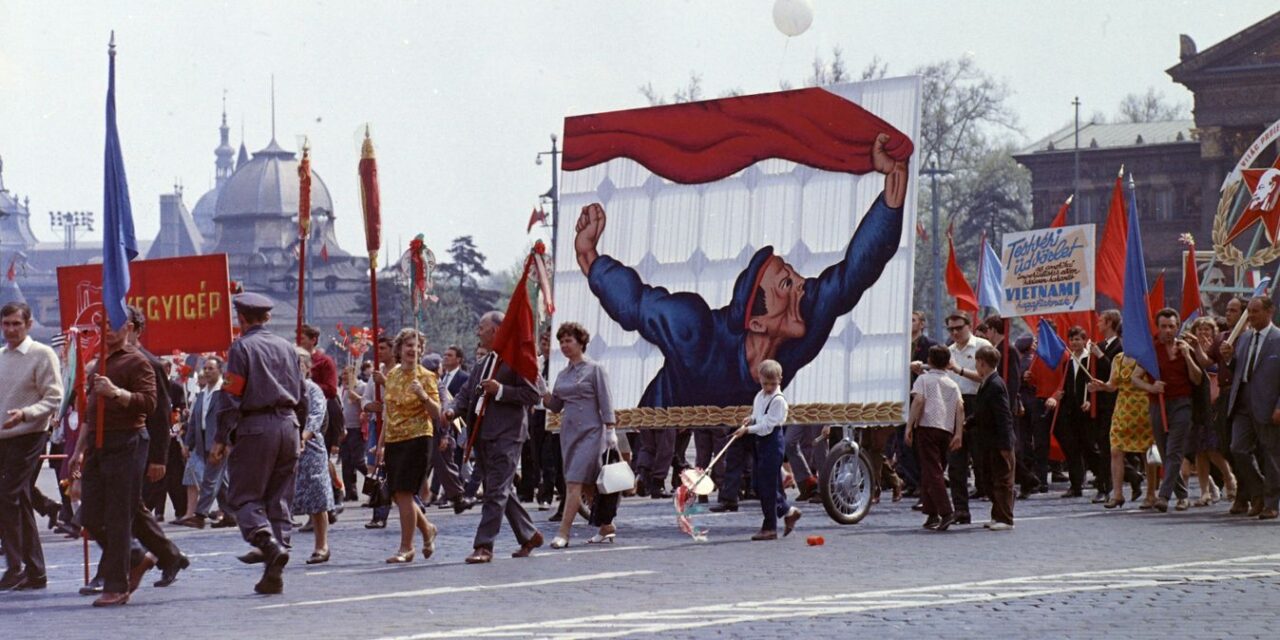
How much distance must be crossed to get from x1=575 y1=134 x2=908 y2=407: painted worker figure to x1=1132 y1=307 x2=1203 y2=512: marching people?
2913 mm

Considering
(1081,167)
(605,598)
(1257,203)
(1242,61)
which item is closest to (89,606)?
(605,598)

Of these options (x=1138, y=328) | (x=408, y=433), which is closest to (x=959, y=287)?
(x=1138, y=328)

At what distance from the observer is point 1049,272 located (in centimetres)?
2397

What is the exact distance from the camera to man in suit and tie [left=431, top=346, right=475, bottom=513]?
1900 centimetres

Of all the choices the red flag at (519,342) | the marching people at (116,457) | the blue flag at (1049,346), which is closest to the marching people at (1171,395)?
the blue flag at (1049,346)

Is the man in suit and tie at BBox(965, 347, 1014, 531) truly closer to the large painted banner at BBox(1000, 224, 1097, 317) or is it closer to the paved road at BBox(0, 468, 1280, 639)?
the paved road at BBox(0, 468, 1280, 639)

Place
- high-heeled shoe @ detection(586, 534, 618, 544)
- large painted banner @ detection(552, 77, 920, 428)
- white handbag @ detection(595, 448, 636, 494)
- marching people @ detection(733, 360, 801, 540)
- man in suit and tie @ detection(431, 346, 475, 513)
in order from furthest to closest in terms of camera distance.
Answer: man in suit and tie @ detection(431, 346, 475, 513) < large painted banner @ detection(552, 77, 920, 428) < marching people @ detection(733, 360, 801, 540) < high-heeled shoe @ detection(586, 534, 618, 544) < white handbag @ detection(595, 448, 636, 494)

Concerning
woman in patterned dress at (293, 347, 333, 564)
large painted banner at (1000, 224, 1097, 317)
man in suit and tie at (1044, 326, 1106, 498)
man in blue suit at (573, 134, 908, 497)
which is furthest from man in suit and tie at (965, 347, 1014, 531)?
large painted banner at (1000, 224, 1097, 317)

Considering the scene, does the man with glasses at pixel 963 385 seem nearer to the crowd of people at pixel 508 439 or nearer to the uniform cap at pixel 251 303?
the crowd of people at pixel 508 439

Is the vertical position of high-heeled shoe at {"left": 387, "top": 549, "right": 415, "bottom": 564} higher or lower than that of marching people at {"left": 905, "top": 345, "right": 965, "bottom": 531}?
lower

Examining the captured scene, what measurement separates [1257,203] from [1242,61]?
58601mm

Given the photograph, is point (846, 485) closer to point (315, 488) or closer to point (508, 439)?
point (508, 439)

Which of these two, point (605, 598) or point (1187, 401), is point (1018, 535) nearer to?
point (1187, 401)

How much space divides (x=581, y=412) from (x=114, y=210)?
414 cm
